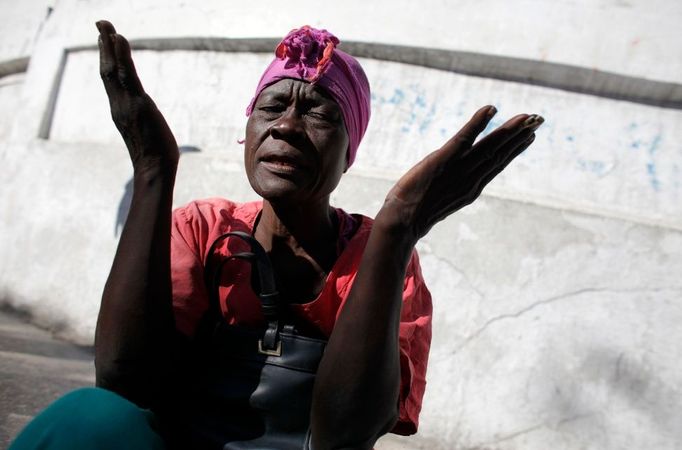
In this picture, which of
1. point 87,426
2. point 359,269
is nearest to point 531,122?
point 359,269

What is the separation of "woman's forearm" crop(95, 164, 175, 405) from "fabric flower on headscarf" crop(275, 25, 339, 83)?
444 millimetres

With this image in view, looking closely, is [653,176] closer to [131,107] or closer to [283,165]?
[283,165]

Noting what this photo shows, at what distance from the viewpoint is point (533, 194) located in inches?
138

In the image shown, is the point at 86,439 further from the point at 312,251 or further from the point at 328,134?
the point at 328,134

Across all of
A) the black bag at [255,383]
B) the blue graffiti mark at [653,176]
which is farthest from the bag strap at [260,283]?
the blue graffiti mark at [653,176]

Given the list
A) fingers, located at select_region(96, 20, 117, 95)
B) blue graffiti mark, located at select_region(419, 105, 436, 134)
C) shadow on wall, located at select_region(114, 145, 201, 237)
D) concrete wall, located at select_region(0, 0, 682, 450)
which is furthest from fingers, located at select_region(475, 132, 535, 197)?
shadow on wall, located at select_region(114, 145, 201, 237)

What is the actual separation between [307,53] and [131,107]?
0.49 metres

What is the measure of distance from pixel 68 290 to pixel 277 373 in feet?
12.3

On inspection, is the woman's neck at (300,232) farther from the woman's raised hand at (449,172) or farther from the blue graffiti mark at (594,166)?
the blue graffiti mark at (594,166)

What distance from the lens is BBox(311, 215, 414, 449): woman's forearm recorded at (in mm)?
1177

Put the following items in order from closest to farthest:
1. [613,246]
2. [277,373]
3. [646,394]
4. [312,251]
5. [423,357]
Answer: [277,373], [423,357], [312,251], [646,394], [613,246]

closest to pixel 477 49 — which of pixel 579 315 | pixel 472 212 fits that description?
pixel 472 212

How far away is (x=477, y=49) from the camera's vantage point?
3.64 m

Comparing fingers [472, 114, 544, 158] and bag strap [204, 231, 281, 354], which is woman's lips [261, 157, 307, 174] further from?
fingers [472, 114, 544, 158]
